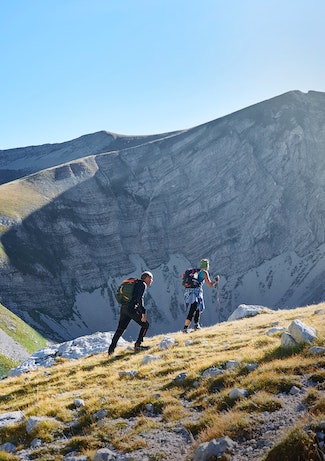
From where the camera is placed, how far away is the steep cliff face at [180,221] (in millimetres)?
134375

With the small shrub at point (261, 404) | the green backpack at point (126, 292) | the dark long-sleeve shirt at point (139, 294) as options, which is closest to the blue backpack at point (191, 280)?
the dark long-sleeve shirt at point (139, 294)

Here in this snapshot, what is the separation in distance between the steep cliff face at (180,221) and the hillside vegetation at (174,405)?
371 ft

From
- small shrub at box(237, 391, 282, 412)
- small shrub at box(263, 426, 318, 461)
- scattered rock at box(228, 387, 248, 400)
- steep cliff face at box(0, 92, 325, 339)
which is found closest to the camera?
small shrub at box(263, 426, 318, 461)

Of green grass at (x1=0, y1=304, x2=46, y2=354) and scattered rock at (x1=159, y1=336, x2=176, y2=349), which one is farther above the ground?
scattered rock at (x1=159, y1=336, x2=176, y2=349)

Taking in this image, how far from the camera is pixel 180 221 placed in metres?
160

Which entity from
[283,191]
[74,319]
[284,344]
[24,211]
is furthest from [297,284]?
[284,344]

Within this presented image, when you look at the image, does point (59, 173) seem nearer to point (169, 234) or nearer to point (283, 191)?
point (169, 234)

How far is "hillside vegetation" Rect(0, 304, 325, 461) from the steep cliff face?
112929 millimetres

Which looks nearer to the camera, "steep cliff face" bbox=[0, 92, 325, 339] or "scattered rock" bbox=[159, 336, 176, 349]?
"scattered rock" bbox=[159, 336, 176, 349]

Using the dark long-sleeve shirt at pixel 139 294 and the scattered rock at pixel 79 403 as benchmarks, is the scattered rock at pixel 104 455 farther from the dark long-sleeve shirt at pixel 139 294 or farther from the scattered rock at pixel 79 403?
the dark long-sleeve shirt at pixel 139 294

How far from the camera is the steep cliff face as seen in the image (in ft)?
441

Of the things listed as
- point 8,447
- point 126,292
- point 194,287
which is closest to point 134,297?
point 126,292

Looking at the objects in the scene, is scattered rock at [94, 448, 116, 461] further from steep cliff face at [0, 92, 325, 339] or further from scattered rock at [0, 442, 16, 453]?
steep cliff face at [0, 92, 325, 339]

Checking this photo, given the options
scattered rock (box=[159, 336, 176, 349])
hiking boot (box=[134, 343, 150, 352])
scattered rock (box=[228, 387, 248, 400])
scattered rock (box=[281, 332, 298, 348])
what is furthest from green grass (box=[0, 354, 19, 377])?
scattered rock (box=[228, 387, 248, 400])
